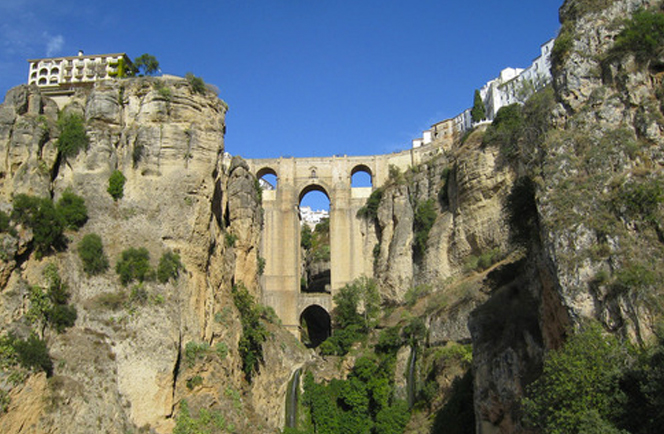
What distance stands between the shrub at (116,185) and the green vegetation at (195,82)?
543cm

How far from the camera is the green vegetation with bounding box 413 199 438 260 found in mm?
50375

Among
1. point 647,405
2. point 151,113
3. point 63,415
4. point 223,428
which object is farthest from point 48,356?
point 647,405

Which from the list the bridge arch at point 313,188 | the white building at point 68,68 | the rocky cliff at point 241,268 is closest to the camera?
the rocky cliff at point 241,268

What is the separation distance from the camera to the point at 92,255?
87.1ft

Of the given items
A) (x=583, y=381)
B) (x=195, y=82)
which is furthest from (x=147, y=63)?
(x=583, y=381)

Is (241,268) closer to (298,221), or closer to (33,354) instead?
(33,354)

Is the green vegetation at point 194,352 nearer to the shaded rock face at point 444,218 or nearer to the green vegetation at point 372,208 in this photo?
the shaded rock face at point 444,218

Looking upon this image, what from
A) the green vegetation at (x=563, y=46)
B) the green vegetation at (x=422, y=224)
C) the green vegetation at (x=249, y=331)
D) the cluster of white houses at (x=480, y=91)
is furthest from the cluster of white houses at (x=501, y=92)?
the green vegetation at (x=563, y=46)

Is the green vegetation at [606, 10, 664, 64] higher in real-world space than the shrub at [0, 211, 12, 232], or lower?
higher

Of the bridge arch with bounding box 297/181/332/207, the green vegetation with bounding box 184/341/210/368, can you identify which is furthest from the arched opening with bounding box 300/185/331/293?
the green vegetation with bounding box 184/341/210/368

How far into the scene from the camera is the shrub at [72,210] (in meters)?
27.3

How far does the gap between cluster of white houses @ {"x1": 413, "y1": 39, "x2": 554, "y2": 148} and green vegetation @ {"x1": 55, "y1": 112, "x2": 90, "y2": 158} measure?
36.0m

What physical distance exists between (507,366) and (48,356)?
14945mm

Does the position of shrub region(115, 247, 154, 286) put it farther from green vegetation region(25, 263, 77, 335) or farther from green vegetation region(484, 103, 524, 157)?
green vegetation region(484, 103, 524, 157)
